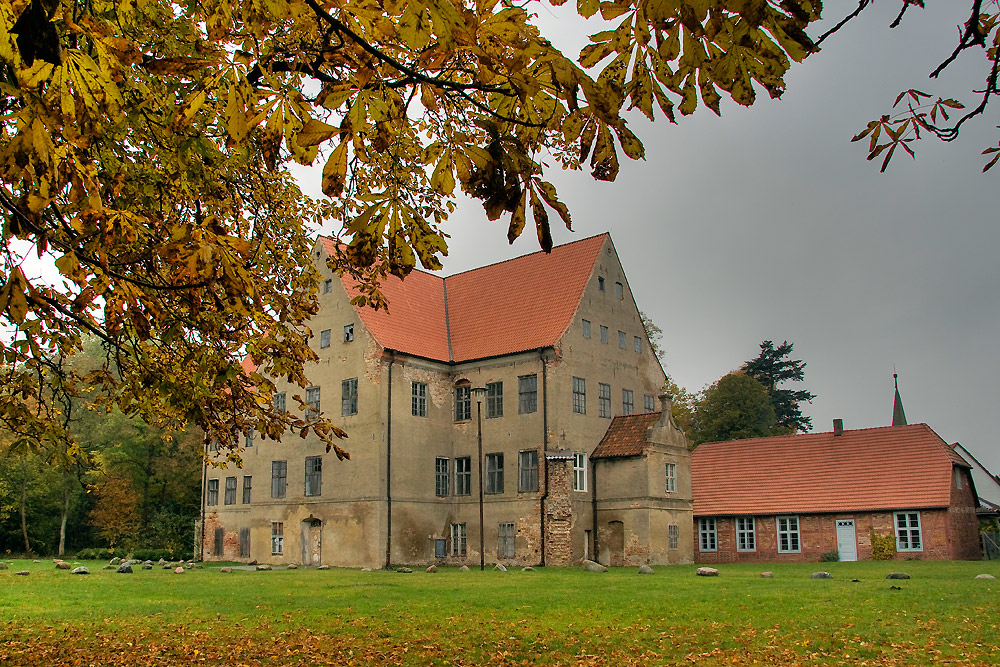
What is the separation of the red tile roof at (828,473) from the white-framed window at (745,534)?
54cm

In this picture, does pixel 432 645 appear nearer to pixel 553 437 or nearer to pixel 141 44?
pixel 141 44

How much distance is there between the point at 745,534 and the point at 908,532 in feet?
22.7

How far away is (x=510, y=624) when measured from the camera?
14219mm

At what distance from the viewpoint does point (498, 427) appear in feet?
123

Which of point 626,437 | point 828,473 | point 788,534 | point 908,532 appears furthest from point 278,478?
point 908,532

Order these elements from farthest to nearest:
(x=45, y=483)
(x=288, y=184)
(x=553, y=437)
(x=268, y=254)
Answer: (x=45, y=483) < (x=553, y=437) < (x=288, y=184) < (x=268, y=254)

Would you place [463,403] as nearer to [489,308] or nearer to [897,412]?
[489,308]

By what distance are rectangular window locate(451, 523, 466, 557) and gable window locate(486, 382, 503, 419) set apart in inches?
189

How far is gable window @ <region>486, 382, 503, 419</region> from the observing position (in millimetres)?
37719

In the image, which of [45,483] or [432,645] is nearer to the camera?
[432,645]

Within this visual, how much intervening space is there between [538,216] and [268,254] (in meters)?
8.22

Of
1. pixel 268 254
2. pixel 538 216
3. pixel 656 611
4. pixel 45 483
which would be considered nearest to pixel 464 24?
pixel 538 216

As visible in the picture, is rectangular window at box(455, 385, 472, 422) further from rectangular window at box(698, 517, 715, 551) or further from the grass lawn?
the grass lawn

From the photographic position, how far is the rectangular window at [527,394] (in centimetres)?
3650
